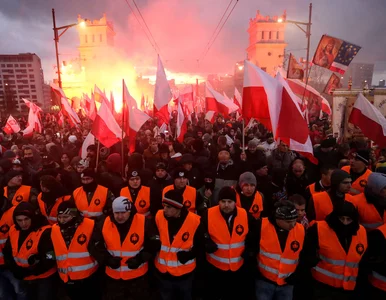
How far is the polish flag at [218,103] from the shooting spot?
8922 mm

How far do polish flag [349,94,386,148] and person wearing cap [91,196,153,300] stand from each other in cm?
490

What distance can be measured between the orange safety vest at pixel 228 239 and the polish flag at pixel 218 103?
5991 mm

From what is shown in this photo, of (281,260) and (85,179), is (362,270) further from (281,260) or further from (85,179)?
(85,179)

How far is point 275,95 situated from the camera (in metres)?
4.46

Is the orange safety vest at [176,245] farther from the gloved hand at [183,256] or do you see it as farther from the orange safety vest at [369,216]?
the orange safety vest at [369,216]

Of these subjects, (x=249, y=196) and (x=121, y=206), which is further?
(x=249, y=196)

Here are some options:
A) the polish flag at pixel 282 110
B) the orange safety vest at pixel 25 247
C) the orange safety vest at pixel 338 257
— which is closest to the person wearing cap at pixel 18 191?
the orange safety vest at pixel 25 247

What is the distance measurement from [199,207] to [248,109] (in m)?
2.00

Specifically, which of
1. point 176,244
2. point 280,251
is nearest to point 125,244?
point 176,244

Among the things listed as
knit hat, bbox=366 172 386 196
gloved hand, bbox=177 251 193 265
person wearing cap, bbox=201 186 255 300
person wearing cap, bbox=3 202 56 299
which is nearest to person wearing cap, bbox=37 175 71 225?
person wearing cap, bbox=3 202 56 299

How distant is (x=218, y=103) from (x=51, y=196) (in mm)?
6167

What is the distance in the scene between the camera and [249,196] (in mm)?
3953

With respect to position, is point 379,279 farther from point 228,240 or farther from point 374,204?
point 228,240

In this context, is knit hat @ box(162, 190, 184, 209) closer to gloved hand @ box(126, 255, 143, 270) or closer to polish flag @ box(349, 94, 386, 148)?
gloved hand @ box(126, 255, 143, 270)
